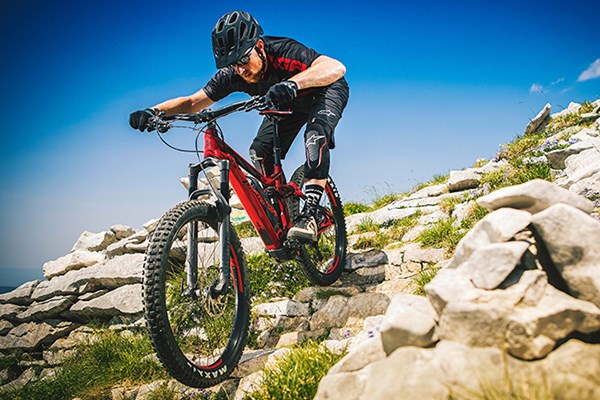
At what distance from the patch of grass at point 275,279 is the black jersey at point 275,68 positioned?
8.57 ft

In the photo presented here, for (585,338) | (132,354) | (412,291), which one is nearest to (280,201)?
(412,291)

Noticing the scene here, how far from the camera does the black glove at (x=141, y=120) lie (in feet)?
12.7

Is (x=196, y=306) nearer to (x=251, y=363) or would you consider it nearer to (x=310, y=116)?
(x=251, y=363)

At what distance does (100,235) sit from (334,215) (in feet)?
34.0

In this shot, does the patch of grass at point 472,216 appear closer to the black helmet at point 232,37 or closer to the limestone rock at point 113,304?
the black helmet at point 232,37

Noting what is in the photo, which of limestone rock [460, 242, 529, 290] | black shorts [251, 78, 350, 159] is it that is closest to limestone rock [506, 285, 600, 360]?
limestone rock [460, 242, 529, 290]

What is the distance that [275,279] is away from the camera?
241 inches

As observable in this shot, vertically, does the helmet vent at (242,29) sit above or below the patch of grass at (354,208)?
above

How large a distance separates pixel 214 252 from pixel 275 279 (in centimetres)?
214

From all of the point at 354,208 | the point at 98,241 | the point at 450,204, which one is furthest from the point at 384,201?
the point at 98,241

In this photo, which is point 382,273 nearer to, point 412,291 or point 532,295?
point 412,291

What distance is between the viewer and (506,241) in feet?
6.39

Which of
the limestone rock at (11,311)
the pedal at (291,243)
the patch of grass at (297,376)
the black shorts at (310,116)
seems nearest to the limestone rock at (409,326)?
the patch of grass at (297,376)

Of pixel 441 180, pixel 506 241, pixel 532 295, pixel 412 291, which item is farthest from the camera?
pixel 441 180
